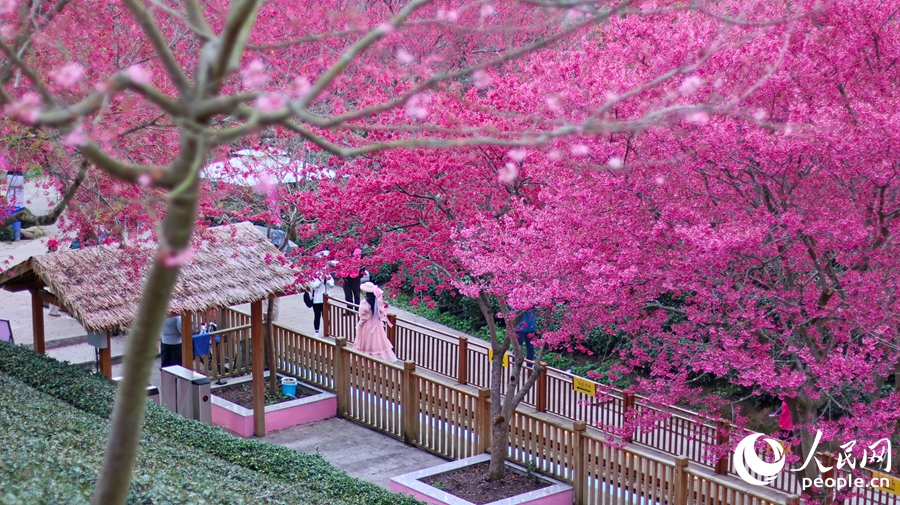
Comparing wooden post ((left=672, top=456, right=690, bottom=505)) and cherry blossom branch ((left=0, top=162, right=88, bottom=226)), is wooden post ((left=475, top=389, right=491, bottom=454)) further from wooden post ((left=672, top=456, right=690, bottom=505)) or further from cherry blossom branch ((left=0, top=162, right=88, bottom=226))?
cherry blossom branch ((left=0, top=162, right=88, bottom=226))

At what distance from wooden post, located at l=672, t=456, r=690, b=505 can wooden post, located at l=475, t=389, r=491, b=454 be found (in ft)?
8.47

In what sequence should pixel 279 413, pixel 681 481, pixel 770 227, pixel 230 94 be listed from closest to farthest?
pixel 770 227 < pixel 681 481 < pixel 230 94 < pixel 279 413

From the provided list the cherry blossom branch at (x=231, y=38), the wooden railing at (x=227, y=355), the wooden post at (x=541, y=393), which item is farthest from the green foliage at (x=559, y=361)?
the cherry blossom branch at (x=231, y=38)

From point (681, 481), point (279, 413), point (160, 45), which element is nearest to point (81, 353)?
point (279, 413)

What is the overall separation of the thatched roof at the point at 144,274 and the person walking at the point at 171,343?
179cm

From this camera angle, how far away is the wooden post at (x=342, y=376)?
12.6 metres

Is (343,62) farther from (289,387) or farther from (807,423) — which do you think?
(289,387)

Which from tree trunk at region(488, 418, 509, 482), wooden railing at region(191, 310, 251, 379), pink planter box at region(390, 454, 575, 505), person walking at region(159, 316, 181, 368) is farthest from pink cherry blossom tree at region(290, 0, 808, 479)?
wooden railing at region(191, 310, 251, 379)

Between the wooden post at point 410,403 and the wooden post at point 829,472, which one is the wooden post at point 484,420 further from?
the wooden post at point 829,472

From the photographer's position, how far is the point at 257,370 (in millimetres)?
11555

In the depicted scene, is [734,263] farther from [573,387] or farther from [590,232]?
[573,387]

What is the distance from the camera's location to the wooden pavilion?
411 inches

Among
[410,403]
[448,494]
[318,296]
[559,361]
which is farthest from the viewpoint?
[318,296]

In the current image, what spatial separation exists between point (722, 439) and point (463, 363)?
4897 mm
